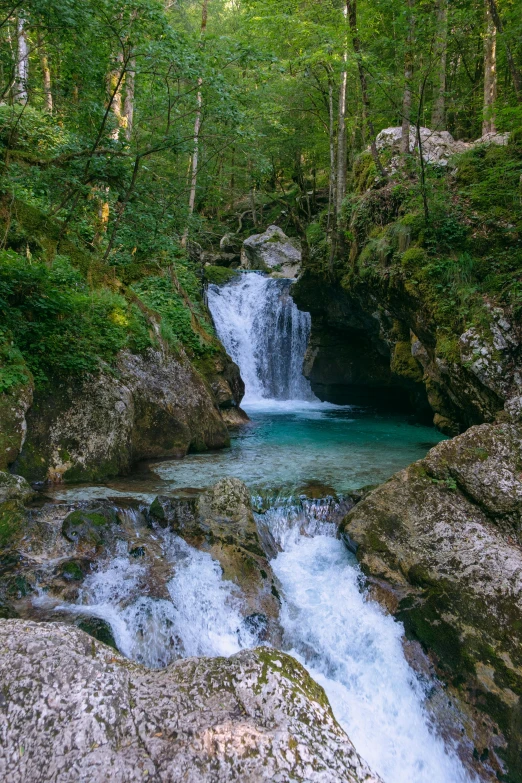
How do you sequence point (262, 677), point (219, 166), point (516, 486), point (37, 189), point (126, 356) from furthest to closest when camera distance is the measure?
1. point (219, 166)
2. point (126, 356)
3. point (37, 189)
4. point (516, 486)
5. point (262, 677)

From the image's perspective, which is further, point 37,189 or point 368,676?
point 37,189

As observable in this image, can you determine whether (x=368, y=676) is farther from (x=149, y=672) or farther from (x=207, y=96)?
(x=207, y=96)

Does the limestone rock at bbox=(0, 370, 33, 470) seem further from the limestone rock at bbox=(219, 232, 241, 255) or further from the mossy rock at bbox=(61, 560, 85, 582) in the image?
the limestone rock at bbox=(219, 232, 241, 255)

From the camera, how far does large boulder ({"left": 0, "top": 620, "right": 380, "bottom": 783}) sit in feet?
5.93

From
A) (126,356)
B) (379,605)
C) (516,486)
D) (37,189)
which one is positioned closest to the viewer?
(379,605)

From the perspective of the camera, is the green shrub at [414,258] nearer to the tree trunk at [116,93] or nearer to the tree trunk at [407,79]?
the tree trunk at [407,79]

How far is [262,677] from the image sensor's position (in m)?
2.21

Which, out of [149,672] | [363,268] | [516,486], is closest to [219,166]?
[363,268]

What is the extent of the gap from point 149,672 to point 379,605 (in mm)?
3709

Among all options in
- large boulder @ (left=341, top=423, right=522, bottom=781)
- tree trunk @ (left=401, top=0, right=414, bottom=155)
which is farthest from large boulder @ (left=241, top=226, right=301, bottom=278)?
large boulder @ (left=341, top=423, right=522, bottom=781)

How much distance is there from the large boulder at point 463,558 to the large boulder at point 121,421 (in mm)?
4027

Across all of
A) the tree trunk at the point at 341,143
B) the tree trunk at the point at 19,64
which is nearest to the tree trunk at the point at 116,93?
the tree trunk at the point at 19,64

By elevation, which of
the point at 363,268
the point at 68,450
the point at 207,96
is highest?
the point at 207,96

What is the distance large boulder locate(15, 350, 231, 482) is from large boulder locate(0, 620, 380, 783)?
5.21 m
